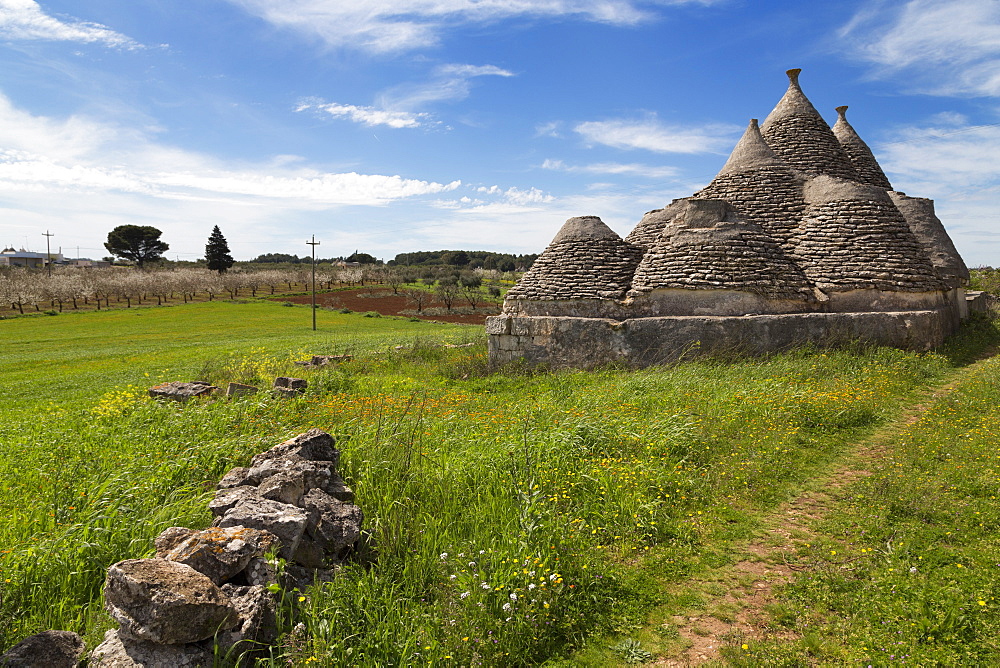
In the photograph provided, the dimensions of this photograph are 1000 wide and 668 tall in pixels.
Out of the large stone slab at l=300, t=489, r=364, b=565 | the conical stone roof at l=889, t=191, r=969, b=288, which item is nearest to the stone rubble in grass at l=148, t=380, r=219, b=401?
the large stone slab at l=300, t=489, r=364, b=565

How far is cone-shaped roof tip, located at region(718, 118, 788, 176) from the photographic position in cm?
1437

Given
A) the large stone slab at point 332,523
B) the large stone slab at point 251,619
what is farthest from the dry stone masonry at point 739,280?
the large stone slab at point 251,619

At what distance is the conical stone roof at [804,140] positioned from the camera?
14.8 meters

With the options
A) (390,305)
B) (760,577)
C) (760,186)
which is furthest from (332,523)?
(390,305)

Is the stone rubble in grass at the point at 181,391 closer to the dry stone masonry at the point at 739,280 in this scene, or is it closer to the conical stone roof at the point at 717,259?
the dry stone masonry at the point at 739,280

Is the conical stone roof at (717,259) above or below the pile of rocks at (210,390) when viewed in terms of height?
above

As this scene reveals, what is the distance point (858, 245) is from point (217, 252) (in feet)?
210

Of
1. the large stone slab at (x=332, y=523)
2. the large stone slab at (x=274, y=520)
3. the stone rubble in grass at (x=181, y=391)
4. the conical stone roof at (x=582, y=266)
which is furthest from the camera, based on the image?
the conical stone roof at (x=582, y=266)

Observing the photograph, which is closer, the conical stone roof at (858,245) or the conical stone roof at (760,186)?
the conical stone roof at (858,245)

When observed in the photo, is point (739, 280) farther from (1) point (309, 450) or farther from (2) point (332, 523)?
(2) point (332, 523)

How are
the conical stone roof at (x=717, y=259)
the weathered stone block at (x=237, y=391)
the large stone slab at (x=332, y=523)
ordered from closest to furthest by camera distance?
the large stone slab at (x=332, y=523) < the weathered stone block at (x=237, y=391) < the conical stone roof at (x=717, y=259)

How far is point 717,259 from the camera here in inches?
462

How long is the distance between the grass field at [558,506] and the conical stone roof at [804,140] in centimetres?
728

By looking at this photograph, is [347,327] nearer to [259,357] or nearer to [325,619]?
[259,357]
